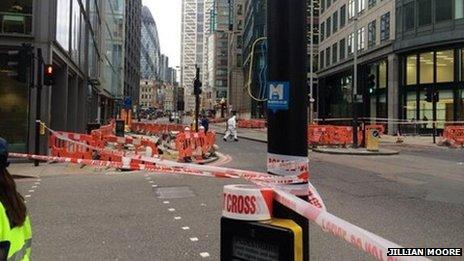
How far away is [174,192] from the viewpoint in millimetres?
12156

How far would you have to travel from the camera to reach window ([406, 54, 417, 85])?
4678 cm

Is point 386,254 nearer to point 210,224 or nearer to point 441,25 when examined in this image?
point 210,224

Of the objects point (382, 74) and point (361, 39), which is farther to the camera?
point (361, 39)

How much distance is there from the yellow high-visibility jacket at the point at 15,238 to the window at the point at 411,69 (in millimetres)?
47105

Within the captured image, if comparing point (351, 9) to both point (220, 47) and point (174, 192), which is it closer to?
point (174, 192)

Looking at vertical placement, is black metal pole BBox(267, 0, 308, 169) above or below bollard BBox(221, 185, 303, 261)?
above

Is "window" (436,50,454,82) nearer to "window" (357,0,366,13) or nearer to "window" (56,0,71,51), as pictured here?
"window" (357,0,366,13)

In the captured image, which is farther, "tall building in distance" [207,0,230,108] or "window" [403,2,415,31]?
"tall building in distance" [207,0,230,108]

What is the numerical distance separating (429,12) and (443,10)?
1418mm

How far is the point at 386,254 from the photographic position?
2.26 m

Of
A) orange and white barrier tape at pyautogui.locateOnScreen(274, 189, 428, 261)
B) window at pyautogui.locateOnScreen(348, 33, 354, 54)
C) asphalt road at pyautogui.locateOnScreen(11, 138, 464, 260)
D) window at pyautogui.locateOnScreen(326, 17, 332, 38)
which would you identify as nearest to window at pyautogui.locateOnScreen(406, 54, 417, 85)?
window at pyautogui.locateOnScreen(348, 33, 354, 54)

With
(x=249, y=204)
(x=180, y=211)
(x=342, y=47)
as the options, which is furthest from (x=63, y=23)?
(x=342, y=47)

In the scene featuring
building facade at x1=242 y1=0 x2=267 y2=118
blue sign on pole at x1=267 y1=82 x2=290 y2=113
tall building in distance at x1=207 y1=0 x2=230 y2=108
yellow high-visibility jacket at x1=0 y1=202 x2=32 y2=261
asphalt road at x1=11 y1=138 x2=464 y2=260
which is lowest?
asphalt road at x1=11 y1=138 x2=464 y2=260

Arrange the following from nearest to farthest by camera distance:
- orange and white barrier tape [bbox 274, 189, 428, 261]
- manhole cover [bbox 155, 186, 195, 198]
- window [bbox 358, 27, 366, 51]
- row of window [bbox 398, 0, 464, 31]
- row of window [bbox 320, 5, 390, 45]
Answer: orange and white barrier tape [bbox 274, 189, 428, 261]
manhole cover [bbox 155, 186, 195, 198]
row of window [bbox 398, 0, 464, 31]
row of window [bbox 320, 5, 390, 45]
window [bbox 358, 27, 366, 51]
